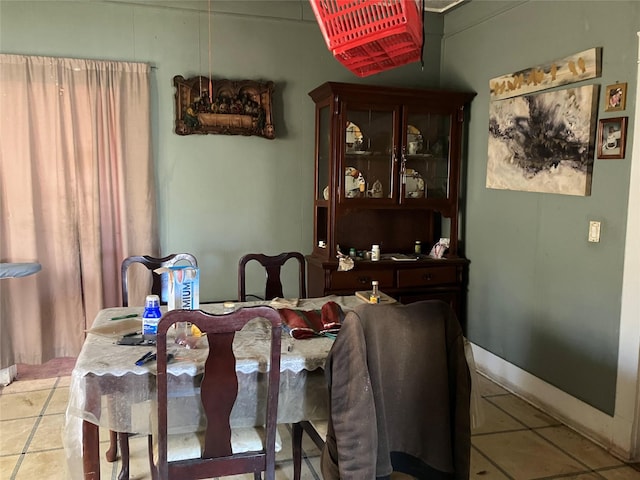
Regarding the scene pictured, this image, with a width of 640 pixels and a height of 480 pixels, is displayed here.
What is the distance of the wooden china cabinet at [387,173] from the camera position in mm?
3738

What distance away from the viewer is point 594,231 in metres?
2.89

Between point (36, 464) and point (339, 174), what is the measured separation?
2.41m

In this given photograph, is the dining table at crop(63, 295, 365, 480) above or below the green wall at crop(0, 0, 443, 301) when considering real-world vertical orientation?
below

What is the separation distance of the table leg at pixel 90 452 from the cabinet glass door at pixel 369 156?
2274 millimetres

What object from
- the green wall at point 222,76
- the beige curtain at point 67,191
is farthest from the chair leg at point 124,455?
the green wall at point 222,76

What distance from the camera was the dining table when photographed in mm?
1878

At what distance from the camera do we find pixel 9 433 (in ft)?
9.59

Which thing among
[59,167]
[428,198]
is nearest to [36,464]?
[59,167]

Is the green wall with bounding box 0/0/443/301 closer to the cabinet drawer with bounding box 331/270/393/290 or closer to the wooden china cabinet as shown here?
the wooden china cabinet

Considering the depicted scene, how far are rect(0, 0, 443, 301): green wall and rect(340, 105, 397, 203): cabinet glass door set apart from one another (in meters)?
0.43

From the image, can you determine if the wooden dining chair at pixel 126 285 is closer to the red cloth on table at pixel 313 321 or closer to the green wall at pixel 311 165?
the red cloth on table at pixel 313 321

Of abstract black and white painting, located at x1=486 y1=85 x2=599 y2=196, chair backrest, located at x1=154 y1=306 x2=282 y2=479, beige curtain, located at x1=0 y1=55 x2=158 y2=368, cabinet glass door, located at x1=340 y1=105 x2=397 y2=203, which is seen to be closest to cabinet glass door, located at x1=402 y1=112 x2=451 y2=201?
cabinet glass door, located at x1=340 y1=105 x2=397 y2=203

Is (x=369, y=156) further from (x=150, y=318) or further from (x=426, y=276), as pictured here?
(x=150, y=318)

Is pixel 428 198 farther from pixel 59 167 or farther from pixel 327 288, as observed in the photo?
pixel 59 167
